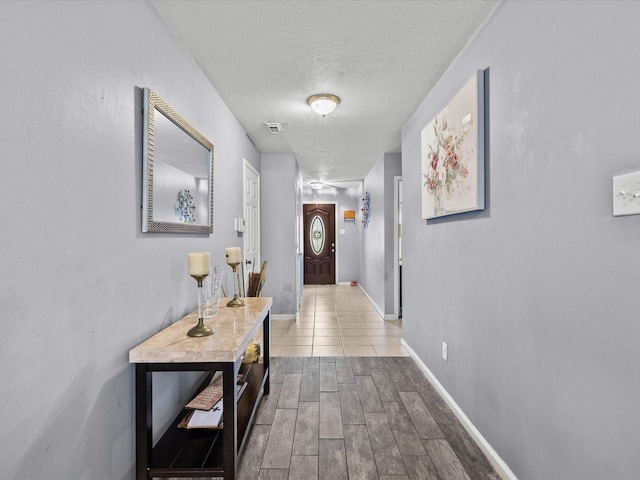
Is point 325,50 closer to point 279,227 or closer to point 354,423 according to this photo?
point 354,423

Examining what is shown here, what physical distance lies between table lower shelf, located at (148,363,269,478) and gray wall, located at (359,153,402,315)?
123 inches

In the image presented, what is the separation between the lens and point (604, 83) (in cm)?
105

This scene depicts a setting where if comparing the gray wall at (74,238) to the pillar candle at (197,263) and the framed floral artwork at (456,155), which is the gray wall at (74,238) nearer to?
the pillar candle at (197,263)

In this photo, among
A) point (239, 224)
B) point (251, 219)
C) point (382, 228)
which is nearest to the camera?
point (239, 224)

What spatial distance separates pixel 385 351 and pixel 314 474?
1916mm

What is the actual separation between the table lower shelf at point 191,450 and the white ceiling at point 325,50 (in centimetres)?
212

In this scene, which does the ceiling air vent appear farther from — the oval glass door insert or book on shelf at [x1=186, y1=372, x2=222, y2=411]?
the oval glass door insert

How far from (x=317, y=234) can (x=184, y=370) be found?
23.4 feet

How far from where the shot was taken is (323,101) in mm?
2705

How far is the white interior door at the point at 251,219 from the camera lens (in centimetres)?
375

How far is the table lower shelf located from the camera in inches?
55.6

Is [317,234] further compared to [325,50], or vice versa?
[317,234]

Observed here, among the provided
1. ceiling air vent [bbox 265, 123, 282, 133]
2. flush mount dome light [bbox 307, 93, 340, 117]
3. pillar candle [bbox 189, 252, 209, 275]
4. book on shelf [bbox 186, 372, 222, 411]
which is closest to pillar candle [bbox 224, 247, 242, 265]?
pillar candle [bbox 189, 252, 209, 275]

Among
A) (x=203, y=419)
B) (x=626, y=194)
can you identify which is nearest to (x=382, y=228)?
(x=203, y=419)
